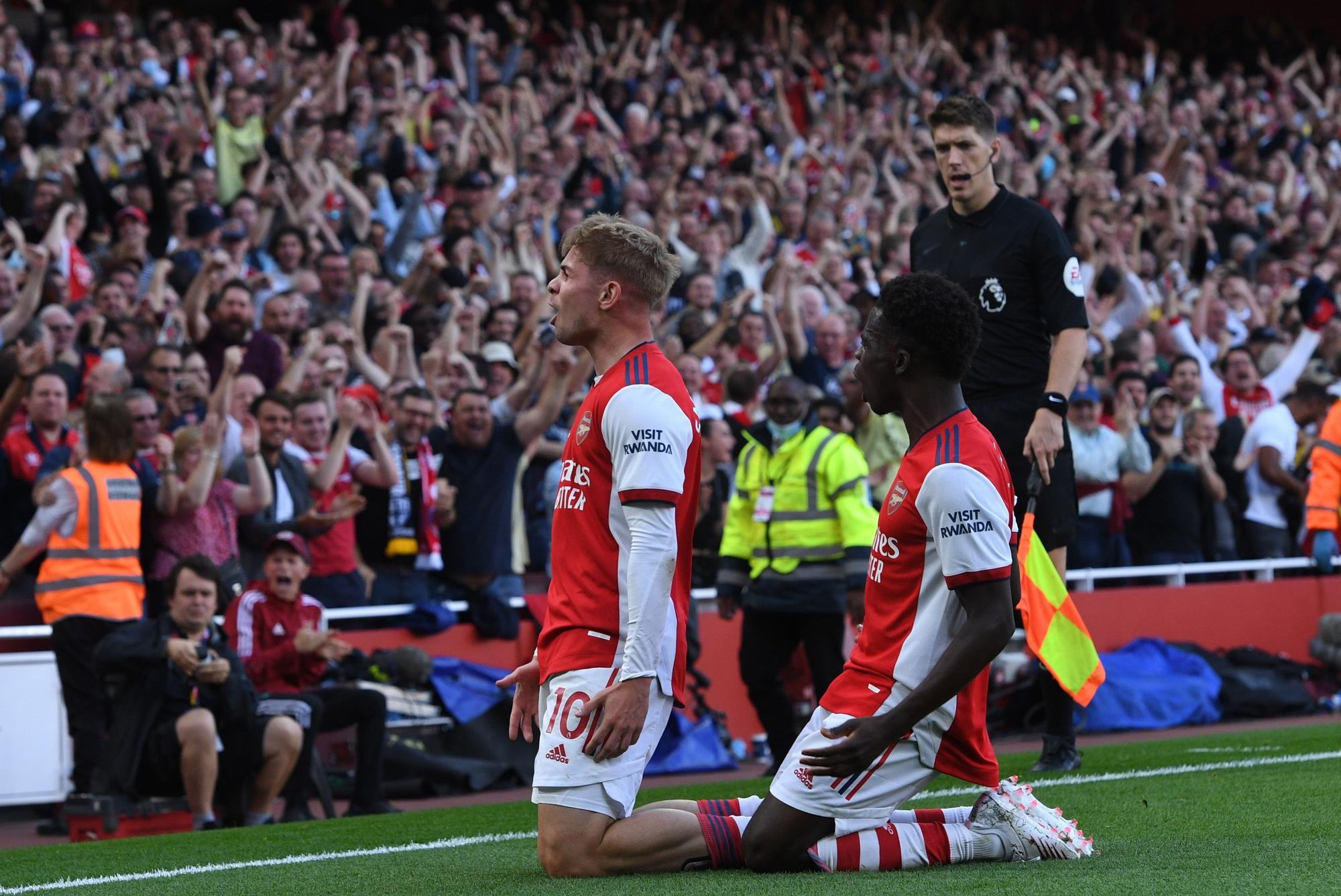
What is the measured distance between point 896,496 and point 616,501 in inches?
29.4

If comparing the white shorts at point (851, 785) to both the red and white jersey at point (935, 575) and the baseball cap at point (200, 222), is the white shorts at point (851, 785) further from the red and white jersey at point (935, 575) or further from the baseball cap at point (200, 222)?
the baseball cap at point (200, 222)

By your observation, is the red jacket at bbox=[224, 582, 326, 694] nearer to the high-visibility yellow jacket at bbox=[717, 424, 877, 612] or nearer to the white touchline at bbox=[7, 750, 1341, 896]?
the high-visibility yellow jacket at bbox=[717, 424, 877, 612]

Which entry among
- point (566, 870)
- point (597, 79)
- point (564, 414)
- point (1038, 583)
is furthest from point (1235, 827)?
point (597, 79)

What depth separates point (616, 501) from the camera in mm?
4965

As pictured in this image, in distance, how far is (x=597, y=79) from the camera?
67.9ft

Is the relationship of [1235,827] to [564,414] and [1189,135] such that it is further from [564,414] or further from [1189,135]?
[1189,135]

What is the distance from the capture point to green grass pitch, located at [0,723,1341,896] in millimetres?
4574

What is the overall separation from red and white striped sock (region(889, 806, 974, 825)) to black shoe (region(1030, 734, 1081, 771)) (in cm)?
277

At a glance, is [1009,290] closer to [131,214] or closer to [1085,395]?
[1085,395]

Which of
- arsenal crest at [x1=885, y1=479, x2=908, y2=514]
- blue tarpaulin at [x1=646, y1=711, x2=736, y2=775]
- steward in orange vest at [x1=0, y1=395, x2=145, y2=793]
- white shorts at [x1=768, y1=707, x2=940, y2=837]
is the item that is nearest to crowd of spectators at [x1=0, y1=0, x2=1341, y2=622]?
steward in orange vest at [x1=0, y1=395, x2=145, y2=793]

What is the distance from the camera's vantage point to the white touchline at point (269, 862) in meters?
5.96

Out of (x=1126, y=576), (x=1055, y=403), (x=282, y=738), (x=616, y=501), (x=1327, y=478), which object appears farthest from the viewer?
(x=1126, y=576)

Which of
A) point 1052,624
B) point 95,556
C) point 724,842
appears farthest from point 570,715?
point 95,556

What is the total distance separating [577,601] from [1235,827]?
233cm
